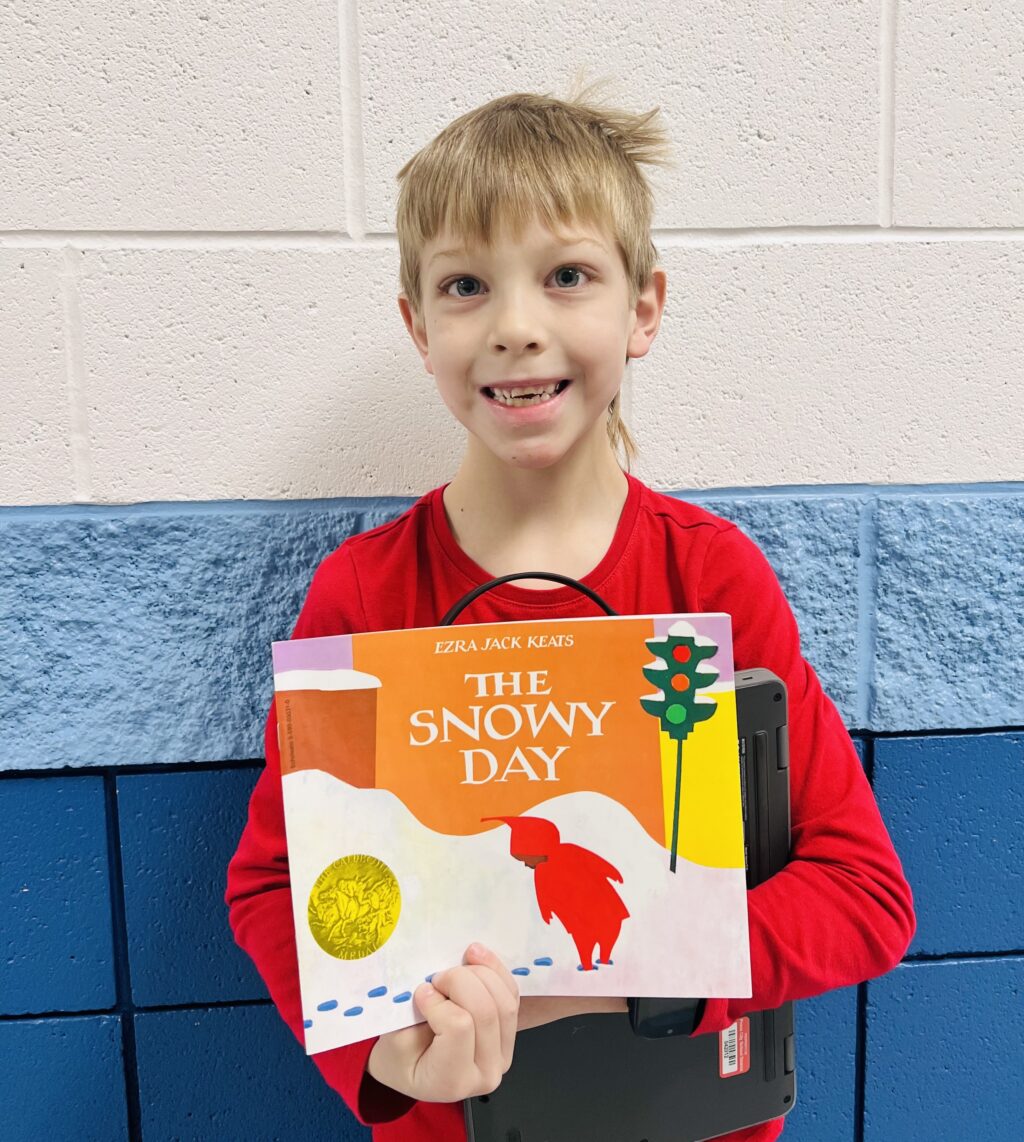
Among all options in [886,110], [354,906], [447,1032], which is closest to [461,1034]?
[447,1032]

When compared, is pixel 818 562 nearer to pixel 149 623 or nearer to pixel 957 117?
pixel 957 117

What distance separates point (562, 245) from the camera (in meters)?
0.77

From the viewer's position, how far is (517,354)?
0.76 meters

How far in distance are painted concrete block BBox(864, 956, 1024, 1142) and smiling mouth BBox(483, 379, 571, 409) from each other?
0.89 m

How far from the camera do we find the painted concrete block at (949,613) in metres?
1.14

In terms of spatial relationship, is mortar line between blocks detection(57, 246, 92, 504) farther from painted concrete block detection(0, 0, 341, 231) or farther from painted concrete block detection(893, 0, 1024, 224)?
painted concrete block detection(893, 0, 1024, 224)

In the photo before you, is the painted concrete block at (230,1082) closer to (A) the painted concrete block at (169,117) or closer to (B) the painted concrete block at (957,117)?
(A) the painted concrete block at (169,117)

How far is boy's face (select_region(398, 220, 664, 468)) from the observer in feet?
2.50

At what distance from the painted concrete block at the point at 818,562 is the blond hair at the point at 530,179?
1.22 ft

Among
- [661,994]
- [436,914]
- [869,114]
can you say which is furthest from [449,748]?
[869,114]

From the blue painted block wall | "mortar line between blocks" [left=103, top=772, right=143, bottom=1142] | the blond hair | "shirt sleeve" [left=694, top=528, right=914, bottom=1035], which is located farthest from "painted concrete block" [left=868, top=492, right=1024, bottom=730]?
"mortar line between blocks" [left=103, top=772, right=143, bottom=1142]

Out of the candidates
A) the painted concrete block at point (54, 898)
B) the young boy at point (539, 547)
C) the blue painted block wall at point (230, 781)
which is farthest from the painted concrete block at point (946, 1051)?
the painted concrete block at point (54, 898)

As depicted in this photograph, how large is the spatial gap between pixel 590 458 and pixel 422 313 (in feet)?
0.67

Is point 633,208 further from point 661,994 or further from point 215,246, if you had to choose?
point 661,994
